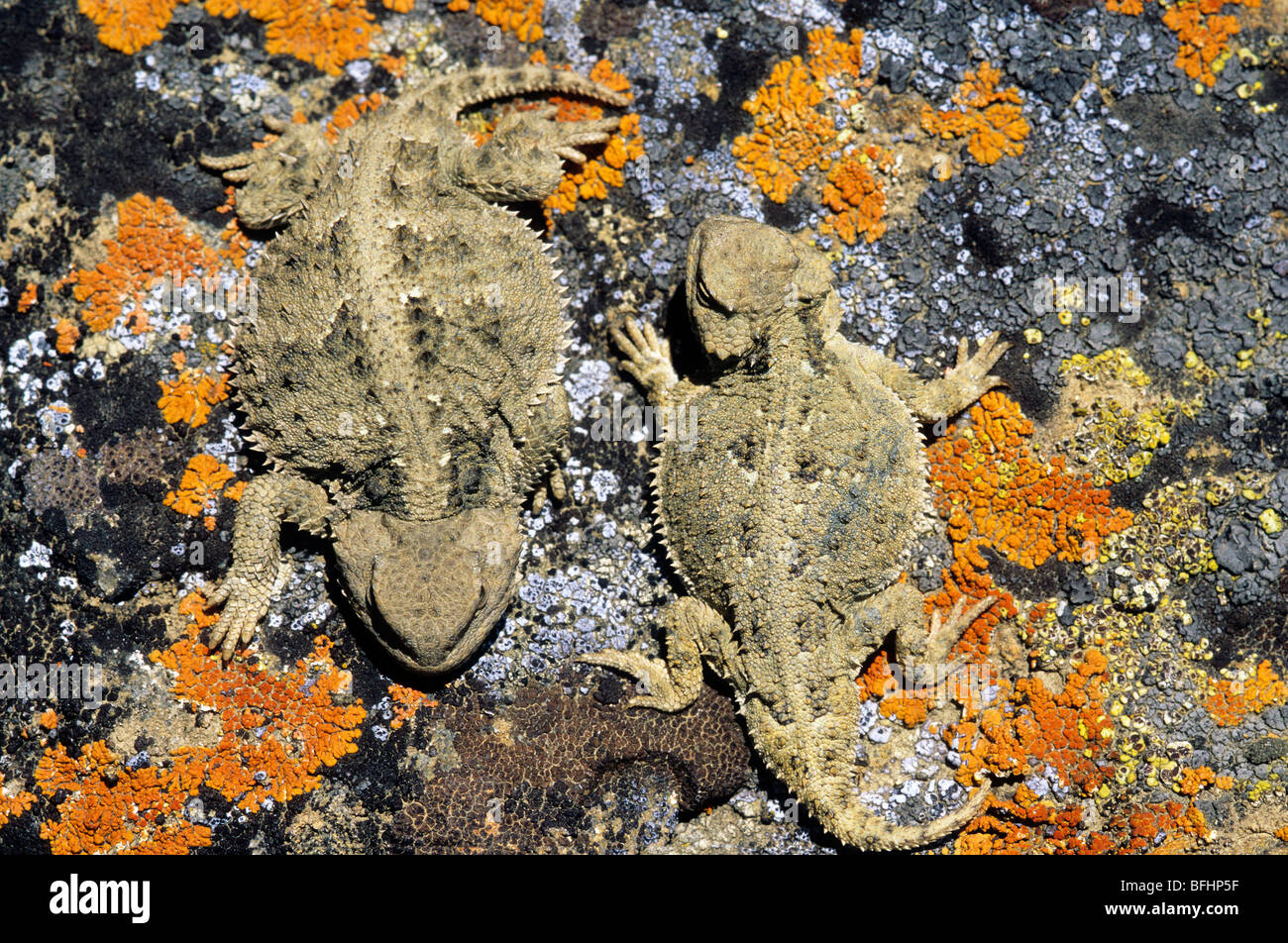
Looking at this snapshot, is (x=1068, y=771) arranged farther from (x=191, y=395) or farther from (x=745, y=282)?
(x=191, y=395)

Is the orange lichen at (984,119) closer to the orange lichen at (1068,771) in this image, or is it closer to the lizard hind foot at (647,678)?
the orange lichen at (1068,771)

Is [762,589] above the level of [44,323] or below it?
below

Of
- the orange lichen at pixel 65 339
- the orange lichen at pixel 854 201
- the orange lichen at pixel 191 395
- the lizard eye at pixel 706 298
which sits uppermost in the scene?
the orange lichen at pixel 854 201

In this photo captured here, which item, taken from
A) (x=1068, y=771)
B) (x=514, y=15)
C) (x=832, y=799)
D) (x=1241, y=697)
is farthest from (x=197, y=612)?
(x=1241, y=697)

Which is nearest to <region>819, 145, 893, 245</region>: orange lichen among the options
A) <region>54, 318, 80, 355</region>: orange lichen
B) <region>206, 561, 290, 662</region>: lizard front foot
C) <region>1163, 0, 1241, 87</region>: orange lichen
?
<region>1163, 0, 1241, 87</region>: orange lichen

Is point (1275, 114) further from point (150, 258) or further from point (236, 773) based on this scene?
point (236, 773)

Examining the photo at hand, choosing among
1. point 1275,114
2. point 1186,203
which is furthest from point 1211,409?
point 1275,114

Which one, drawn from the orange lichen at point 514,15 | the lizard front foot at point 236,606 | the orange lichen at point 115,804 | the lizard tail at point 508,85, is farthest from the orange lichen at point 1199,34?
the orange lichen at point 115,804
